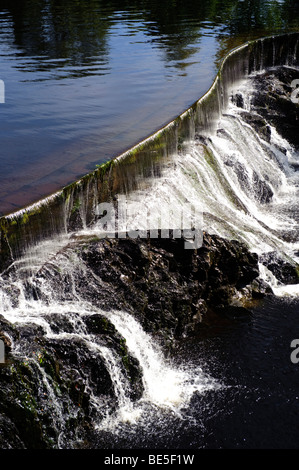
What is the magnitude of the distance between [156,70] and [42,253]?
8.83m

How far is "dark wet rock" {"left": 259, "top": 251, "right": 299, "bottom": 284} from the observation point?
869 cm

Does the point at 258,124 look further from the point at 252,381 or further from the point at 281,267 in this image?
the point at 252,381

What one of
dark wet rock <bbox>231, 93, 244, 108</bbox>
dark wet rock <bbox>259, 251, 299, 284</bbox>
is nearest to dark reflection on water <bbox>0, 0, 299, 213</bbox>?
dark wet rock <bbox>231, 93, 244, 108</bbox>

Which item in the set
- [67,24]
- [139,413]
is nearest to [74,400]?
[139,413]

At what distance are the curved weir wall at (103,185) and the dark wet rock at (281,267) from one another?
219 centimetres

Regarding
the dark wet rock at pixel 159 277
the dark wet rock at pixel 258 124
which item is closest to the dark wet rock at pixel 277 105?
the dark wet rock at pixel 258 124

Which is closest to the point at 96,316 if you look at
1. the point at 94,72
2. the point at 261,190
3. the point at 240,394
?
the point at 240,394

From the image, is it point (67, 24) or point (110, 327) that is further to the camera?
point (67, 24)

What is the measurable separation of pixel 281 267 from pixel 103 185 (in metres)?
2.94

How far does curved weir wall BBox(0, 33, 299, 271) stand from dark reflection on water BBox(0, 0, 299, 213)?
0.41m
